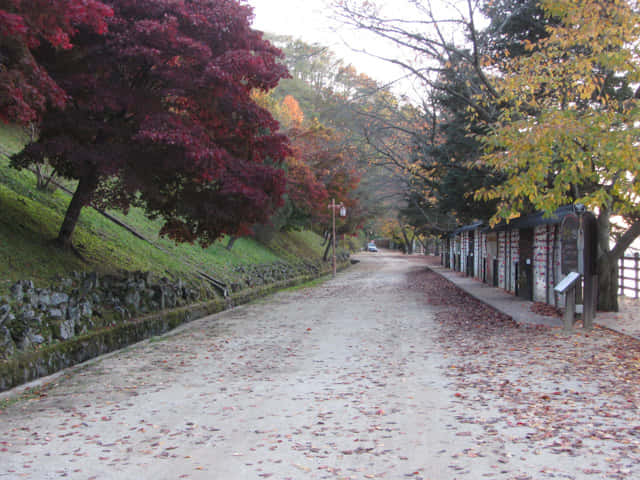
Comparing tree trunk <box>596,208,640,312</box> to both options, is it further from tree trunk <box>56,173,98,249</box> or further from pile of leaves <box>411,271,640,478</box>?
tree trunk <box>56,173,98,249</box>

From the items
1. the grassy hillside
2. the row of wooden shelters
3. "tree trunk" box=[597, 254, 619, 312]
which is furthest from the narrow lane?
"tree trunk" box=[597, 254, 619, 312]

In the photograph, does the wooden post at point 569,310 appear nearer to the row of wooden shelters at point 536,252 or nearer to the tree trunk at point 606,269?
the row of wooden shelters at point 536,252

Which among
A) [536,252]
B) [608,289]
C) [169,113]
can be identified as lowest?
[608,289]

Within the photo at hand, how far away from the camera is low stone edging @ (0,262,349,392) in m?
7.62

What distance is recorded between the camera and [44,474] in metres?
4.57

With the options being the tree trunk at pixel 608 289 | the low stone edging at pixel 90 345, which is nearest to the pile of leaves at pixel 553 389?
the tree trunk at pixel 608 289

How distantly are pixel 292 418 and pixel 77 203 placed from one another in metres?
7.93

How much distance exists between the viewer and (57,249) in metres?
11.9

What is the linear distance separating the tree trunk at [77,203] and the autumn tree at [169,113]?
21 millimetres

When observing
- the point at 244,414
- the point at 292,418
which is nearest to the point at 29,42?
the point at 244,414

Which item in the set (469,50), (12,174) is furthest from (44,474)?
(469,50)

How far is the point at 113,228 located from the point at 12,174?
302 centimetres

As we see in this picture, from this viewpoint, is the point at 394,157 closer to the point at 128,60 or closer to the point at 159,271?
the point at 159,271

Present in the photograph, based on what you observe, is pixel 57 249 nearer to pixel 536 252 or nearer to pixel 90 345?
pixel 90 345
